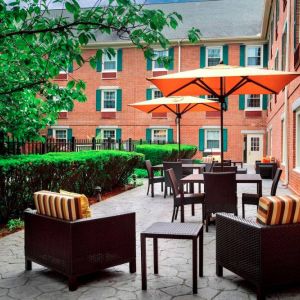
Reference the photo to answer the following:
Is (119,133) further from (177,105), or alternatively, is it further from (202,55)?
(177,105)

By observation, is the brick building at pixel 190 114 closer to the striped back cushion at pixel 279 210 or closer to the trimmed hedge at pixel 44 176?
the trimmed hedge at pixel 44 176

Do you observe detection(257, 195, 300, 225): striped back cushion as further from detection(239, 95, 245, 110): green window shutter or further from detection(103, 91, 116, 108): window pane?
detection(103, 91, 116, 108): window pane

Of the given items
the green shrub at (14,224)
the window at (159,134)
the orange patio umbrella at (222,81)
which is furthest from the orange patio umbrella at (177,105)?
the window at (159,134)

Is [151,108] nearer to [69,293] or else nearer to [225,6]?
[69,293]

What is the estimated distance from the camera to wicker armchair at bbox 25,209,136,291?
4.16 m

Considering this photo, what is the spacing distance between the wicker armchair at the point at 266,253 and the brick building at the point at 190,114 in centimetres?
2314

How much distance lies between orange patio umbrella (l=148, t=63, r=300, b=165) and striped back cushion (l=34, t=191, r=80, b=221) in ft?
10.9

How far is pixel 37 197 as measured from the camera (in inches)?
180

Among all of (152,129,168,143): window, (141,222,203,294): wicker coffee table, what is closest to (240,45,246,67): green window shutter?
(152,129,168,143): window

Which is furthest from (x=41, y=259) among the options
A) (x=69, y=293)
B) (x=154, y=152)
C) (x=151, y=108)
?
(x=154, y=152)

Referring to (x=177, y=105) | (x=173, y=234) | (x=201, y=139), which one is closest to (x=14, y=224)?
(x=173, y=234)

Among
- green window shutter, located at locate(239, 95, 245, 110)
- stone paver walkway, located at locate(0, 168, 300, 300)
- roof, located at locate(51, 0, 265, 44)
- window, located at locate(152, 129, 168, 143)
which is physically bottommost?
stone paver walkway, located at locate(0, 168, 300, 300)

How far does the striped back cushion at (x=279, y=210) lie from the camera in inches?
154

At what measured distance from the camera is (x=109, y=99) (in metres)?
29.1
